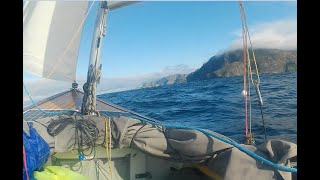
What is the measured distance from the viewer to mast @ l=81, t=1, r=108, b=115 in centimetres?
346

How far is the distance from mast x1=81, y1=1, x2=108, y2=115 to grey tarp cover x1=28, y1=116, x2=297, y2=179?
0.34m

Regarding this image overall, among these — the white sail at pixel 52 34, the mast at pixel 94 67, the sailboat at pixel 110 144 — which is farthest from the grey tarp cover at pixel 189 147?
the white sail at pixel 52 34

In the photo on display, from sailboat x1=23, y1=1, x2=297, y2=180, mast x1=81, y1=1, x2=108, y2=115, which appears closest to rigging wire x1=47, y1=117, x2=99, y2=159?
sailboat x1=23, y1=1, x2=297, y2=180

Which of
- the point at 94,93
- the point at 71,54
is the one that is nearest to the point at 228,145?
the point at 94,93

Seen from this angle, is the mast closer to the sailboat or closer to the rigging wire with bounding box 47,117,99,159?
the sailboat

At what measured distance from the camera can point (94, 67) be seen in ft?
11.6

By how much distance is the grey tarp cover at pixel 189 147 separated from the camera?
2295 millimetres

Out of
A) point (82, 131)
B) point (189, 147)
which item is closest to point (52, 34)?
point (82, 131)
